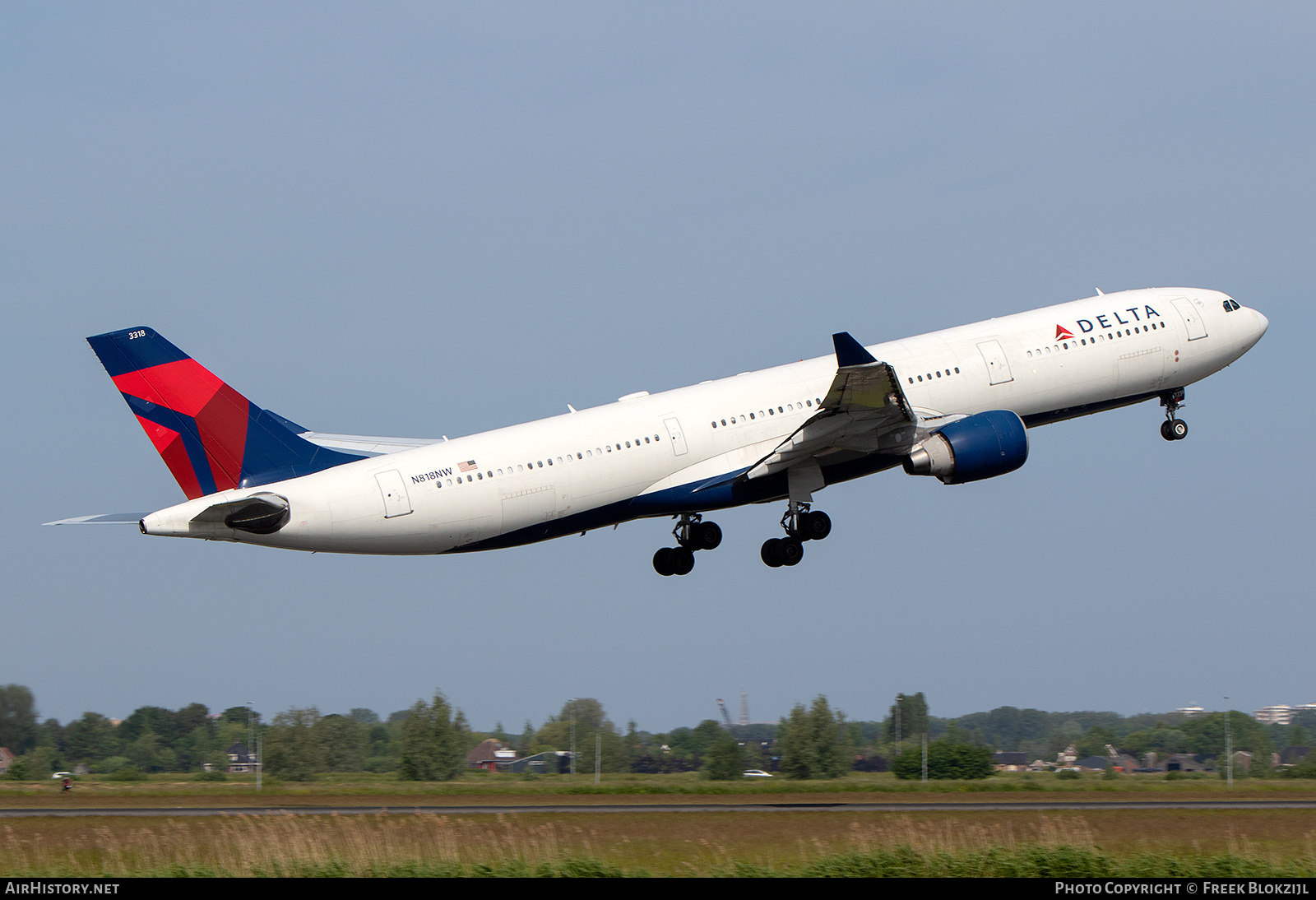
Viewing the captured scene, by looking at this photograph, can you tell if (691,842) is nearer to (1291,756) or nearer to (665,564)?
(665,564)

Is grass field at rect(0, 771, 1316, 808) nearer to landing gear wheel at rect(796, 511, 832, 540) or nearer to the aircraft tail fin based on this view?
landing gear wheel at rect(796, 511, 832, 540)

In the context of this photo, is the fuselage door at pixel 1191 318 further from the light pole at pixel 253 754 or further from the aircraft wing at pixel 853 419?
the light pole at pixel 253 754

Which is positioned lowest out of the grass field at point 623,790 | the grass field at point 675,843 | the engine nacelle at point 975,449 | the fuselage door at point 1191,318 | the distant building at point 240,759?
the grass field at point 675,843

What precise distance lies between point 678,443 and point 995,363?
11026 mm

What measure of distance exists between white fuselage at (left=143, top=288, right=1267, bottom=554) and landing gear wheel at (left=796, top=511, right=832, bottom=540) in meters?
1.20

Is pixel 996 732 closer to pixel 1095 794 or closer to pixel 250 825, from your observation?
pixel 1095 794

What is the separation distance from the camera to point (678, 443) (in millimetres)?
45719

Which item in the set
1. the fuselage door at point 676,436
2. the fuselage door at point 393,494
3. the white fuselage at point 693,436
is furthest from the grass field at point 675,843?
the fuselage door at point 676,436

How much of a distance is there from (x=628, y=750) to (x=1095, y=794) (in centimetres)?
3289

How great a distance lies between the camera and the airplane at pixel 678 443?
4150 cm

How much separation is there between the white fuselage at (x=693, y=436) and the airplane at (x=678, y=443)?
57 mm

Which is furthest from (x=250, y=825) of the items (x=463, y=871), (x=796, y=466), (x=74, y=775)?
(x=74, y=775)

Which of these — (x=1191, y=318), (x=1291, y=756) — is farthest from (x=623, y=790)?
(x=1291, y=756)

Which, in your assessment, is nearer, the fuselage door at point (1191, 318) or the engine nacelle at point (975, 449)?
the engine nacelle at point (975, 449)
